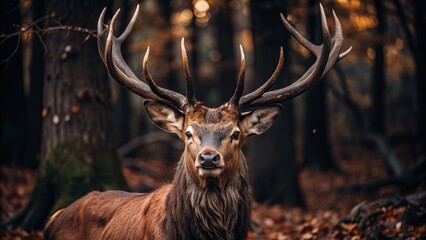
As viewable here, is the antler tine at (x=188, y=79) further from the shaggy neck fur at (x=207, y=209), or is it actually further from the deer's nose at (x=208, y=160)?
the deer's nose at (x=208, y=160)

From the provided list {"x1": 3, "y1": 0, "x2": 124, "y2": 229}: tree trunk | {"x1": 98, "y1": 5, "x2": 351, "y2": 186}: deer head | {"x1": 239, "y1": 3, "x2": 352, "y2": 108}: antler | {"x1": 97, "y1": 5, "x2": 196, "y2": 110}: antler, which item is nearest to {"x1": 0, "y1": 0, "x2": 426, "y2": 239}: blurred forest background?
{"x1": 3, "y1": 0, "x2": 124, "y2": 229}: tree trunk

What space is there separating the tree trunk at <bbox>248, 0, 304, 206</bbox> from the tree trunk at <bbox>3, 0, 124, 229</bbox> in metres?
4.54

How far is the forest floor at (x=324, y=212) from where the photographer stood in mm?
7984

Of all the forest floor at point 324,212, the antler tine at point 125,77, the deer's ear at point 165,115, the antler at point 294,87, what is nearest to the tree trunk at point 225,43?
the forest floor at point 324,212

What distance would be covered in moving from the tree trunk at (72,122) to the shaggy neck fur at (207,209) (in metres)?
2.61

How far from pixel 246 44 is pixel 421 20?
48.9 ft

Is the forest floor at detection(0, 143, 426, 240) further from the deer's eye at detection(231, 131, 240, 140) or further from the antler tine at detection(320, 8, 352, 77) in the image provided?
the deer's eye at detection(231, 131, 240, 140)

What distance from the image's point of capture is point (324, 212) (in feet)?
38.9

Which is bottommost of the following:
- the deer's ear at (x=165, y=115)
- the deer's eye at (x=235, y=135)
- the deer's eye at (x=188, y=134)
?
the deer's eye at (x=235, y=135)

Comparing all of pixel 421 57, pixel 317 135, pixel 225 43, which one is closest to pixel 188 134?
pixel 421 57

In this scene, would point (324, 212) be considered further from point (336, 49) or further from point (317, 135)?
point (317, 135)

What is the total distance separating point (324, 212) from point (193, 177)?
576 cm

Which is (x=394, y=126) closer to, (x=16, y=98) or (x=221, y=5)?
(x=221, y=5)

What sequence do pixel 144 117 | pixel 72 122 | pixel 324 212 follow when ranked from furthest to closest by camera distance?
pixel 144 117, pixel 324 212, pixel 72 122
